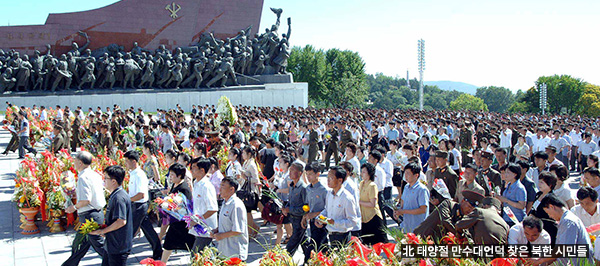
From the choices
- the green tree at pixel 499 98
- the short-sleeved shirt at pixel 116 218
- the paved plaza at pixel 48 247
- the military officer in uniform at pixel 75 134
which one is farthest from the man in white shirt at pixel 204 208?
the green tree at pixel 499 98

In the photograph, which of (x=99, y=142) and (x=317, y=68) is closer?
(x=99, y=142)

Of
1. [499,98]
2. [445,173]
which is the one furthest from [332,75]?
[499,98]

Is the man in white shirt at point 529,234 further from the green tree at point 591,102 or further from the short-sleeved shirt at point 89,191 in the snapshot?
the green tree at point 591,102

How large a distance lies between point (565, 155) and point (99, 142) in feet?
40.6

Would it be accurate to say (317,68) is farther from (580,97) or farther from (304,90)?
(580,97)

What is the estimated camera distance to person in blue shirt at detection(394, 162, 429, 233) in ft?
16.9

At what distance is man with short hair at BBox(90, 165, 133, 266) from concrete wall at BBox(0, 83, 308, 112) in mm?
22839

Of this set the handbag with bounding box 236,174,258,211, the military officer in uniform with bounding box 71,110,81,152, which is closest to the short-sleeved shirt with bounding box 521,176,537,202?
the handbag with bounding box 236,174,258,211

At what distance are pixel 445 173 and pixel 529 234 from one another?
264 cm

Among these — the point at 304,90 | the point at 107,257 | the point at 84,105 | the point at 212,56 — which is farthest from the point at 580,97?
the point at 107,257

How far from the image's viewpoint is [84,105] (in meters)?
25.6

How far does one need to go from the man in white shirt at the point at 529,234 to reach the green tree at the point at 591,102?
5834cm

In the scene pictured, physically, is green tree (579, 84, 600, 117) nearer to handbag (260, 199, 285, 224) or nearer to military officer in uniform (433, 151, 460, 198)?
military officer in uniform (433, 151, 460, 198)

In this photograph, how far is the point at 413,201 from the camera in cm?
520
